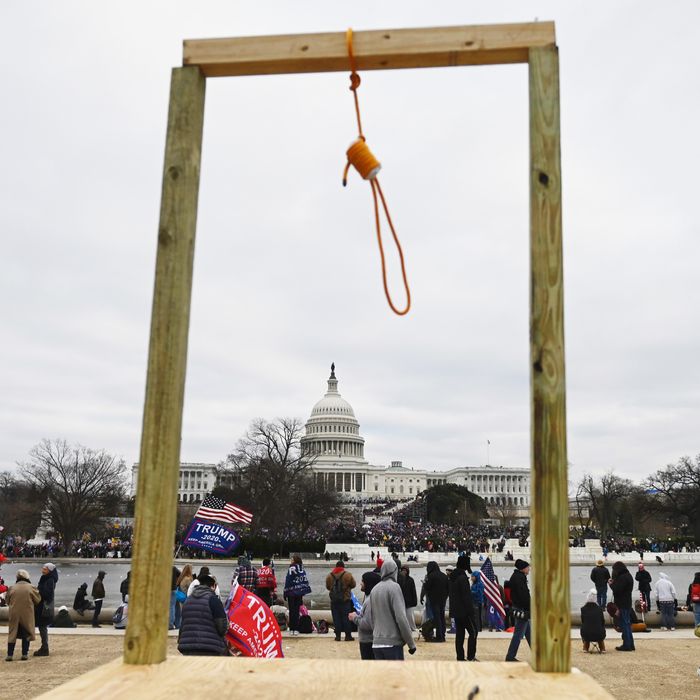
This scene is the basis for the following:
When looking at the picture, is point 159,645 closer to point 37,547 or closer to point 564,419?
point 564,419

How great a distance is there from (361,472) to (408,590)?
463 ft

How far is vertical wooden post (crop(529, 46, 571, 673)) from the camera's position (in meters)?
2.97

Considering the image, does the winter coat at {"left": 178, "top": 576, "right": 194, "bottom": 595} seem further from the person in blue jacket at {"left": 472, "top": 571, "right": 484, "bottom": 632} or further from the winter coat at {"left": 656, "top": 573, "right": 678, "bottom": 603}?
the winter coat at {"left": 656, "top": 573, "right": 678, "bottom": 603}

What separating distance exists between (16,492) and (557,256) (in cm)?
12281

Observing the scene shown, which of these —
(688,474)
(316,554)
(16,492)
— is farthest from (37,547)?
(688,474)

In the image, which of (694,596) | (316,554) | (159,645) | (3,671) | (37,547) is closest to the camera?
(159,645)

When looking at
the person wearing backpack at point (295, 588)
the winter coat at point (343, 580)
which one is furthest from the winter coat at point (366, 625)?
the person wearing backpack at point (295, 588)

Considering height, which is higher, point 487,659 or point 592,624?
point 592,624

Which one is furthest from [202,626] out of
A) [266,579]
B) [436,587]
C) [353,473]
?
[353,473]

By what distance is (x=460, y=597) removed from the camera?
42.0 feet

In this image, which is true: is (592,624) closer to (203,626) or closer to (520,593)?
(520,593)

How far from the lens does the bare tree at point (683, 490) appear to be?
8338cm

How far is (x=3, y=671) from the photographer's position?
11781 mm

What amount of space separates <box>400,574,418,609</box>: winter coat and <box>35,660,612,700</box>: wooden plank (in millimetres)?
12043
